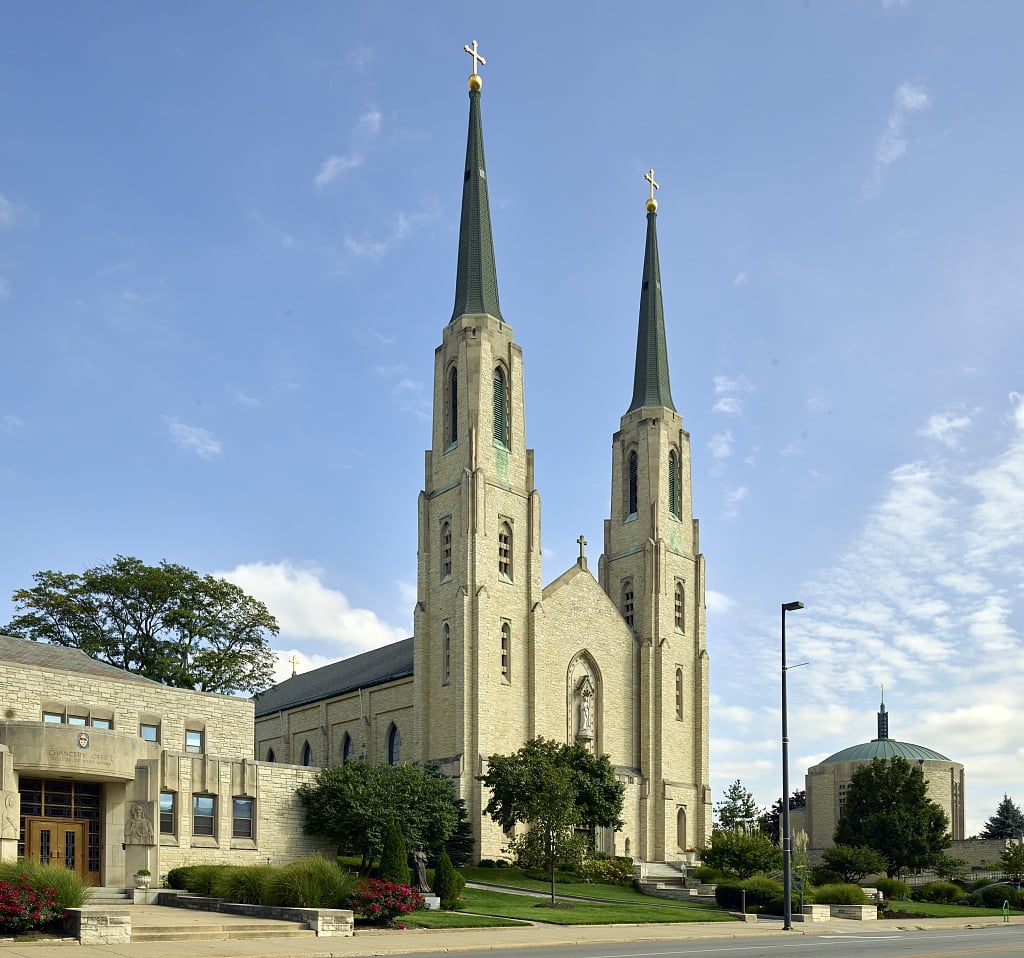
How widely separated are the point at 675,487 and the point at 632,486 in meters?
2.54

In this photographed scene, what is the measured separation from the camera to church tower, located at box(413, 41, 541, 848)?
55938mm

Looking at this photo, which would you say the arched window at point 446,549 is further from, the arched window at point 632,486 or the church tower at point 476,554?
the arched window at point 632,486

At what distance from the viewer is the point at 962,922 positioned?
42000 millimetres

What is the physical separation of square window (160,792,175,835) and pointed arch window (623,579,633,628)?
32.5 m

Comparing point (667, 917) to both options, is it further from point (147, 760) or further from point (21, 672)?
point (21, 672)

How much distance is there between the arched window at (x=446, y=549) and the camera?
59.2 meters

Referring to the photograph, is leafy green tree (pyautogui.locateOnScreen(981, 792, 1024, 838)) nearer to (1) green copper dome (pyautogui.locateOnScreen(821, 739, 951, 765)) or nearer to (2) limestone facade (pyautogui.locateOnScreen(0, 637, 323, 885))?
(1) green copper dome (pyautogui.locateOnScreen(821, 739, 951, 765))

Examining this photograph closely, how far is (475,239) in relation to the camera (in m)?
65.2

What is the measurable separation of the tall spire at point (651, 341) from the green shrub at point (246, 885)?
4464 cm

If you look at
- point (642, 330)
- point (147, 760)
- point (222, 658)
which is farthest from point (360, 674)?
point (147, 760)

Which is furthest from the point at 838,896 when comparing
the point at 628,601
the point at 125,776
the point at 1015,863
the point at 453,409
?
the point at 453,409

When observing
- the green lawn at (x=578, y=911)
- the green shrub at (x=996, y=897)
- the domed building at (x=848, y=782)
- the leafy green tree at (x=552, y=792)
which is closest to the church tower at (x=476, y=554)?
the leafy green tree at (x=552, y=792)

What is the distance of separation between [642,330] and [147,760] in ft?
152

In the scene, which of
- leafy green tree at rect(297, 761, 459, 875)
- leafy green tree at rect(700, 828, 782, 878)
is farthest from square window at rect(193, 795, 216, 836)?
leafy green tree at rect(700, 828, 782, 878)
